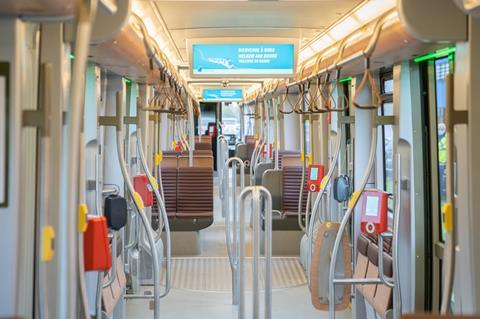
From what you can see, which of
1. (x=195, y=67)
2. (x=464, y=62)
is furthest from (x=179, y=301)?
(x=464, y=62)

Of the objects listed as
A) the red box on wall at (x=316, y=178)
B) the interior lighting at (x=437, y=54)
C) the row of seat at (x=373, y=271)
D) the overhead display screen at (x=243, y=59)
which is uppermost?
the overhead display screen at (x=243, y=59)

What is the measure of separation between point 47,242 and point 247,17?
13.0 feet

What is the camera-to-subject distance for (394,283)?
3664 millimetres

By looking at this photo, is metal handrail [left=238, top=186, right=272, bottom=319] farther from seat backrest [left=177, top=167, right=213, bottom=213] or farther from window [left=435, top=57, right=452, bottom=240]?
seat backrest [left=177, top=167, right=213, bottom=213]

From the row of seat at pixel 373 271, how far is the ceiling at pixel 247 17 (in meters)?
1.89

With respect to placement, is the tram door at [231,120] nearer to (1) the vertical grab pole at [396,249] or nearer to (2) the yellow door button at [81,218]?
(1) the vertical grab pole at [396,249]

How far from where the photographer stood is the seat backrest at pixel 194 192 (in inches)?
306

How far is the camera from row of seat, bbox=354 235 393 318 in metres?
4.06

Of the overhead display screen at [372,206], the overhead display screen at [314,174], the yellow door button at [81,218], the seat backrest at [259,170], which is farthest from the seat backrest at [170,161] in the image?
the yellow door button at [81,218]

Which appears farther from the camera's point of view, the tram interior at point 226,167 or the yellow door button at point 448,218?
the yellow door button at point 448,218

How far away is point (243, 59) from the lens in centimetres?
630

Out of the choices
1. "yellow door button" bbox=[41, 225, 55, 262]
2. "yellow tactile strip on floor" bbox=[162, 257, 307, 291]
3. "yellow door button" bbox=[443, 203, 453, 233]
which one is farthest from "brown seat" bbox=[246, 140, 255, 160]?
"yellow door button" bbox=[41, 225, 55, 262]

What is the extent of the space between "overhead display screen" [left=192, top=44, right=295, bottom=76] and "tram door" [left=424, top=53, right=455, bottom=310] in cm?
254

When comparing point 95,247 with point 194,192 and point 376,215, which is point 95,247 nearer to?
point 376,215
